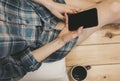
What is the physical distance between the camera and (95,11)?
1.19 metres

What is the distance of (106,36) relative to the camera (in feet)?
4.92

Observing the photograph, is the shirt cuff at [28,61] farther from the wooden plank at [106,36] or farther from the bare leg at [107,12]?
the wooden plank at [106,36]

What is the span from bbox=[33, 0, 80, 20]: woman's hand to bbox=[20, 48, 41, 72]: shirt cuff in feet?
0.88

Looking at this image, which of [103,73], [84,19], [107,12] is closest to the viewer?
[84,19]

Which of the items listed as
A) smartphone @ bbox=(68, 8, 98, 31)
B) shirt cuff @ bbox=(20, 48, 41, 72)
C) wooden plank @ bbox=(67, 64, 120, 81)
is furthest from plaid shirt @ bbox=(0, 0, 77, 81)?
wooden plank @ bbox=(67, 64, 120, 81)

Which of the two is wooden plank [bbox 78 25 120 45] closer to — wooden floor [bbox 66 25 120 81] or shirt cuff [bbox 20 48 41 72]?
wooden floor [bbox 66 25 120 81]

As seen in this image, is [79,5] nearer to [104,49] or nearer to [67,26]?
[67,26]

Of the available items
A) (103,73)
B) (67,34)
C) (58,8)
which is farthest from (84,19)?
(103,73)

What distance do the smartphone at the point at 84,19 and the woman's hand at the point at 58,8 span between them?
10 centimetres

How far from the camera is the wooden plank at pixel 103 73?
149cm

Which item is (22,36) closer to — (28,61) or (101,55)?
(28,61)

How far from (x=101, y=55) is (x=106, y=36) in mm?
123

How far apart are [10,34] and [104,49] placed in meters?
0.62

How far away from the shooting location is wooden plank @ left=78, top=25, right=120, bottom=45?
4.89 ft
